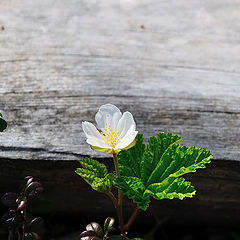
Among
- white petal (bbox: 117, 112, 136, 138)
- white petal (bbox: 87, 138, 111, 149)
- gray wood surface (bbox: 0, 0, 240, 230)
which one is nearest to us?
white petal (bbox: 87, 138, 111, 149)

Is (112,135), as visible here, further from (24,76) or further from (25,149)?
(24,76)

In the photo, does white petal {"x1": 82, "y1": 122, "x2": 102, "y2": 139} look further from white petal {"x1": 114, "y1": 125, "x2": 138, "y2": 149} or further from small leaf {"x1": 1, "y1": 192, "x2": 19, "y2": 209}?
small leaf {"x1": 1, "y1": 192, "x2": 19, "y2": 209}

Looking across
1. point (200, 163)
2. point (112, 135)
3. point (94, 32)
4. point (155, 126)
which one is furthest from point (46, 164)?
point (94, 32)

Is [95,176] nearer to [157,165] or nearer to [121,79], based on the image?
[157,165]

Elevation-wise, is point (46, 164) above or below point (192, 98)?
below

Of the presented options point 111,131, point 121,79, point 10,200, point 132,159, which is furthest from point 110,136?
point 121,79

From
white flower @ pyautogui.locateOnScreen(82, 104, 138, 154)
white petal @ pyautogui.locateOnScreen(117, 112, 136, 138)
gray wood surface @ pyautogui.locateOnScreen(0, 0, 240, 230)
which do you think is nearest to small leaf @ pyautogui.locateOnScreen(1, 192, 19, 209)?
gray wood surface @ pyautogui.locateOnScreen(0, 0, 240, 230)
